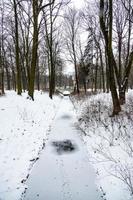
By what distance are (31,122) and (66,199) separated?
6.87 meters

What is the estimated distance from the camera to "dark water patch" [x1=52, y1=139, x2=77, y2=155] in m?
7.57

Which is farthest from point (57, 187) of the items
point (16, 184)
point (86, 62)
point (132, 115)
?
point (86, 62)

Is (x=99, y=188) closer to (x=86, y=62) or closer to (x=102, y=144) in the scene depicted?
A: (x=102, y=144)

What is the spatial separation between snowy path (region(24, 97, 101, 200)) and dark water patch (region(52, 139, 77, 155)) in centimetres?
11

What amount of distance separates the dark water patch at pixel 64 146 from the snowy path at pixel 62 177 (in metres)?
0.11

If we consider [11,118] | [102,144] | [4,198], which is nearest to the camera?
[4,198]

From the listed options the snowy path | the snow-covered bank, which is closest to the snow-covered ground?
the snowy path

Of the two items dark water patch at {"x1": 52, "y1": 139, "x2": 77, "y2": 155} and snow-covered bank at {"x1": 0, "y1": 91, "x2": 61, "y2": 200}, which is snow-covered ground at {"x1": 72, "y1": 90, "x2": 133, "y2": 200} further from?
snow-covered bank at {"x1": 0, "y1": 91, "x2": 61, "y2": 200}

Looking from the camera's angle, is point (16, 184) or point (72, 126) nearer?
point (16, 184)

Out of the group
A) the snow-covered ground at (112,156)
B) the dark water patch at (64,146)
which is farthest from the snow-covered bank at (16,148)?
the snow-covered ground at (112,156)

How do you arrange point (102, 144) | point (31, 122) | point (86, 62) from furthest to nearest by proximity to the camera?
point (86, 62) → point (31, 122) → point (102, 144)

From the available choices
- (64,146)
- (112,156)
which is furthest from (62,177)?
(64,146)

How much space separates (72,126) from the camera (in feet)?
39.1

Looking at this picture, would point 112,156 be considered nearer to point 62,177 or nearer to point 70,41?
point 62,177
